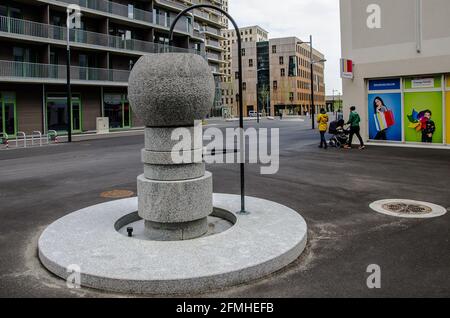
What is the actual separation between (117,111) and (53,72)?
918 cm

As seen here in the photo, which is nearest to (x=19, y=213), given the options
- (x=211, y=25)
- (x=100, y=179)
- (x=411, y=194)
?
(x=100, y=179)

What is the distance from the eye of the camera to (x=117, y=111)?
40781 mm

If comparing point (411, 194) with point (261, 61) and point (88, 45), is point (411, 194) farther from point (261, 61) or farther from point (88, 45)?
point (261, 61)

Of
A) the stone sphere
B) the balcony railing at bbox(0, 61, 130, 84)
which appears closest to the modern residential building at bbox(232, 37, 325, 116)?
the balcony railing at bbox(0, 61, 130, 84)

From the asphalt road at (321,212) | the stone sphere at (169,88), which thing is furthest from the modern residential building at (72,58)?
the stone sphere at (169,88)

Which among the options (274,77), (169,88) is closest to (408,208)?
(169,88)

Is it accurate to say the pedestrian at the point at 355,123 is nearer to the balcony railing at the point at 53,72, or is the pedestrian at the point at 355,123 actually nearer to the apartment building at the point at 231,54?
the balcony railing at the point at 53,72

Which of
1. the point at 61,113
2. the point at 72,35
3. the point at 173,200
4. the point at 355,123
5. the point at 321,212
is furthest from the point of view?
the point at 61,113

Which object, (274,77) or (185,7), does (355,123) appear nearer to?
(185,7)

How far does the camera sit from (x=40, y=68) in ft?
103

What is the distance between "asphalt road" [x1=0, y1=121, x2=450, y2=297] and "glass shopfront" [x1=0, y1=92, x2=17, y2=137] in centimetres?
1541

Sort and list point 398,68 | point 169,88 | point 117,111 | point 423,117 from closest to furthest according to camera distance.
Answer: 1. point 169,88
2. point 423,117
3. point 398,68
4. point 117,111

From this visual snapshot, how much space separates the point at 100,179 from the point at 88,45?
1063 inches

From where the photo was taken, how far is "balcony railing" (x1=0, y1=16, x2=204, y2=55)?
2983 centimetres
